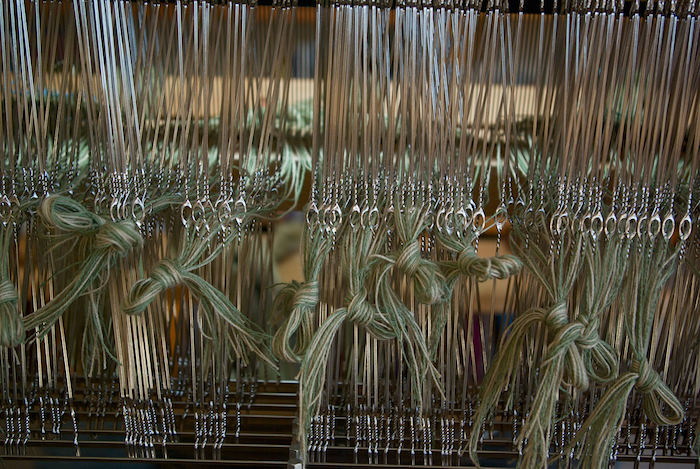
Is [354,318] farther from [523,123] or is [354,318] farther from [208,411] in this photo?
[523,123]

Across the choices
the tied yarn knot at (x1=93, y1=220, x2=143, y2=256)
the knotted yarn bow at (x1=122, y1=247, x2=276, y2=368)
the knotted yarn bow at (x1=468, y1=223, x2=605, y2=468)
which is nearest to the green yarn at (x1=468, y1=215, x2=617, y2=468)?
the knotted yarn bow at (x1=468, y1=223, x2=605, y2=468)

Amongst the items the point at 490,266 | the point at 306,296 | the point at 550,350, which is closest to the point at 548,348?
the point at 550,350

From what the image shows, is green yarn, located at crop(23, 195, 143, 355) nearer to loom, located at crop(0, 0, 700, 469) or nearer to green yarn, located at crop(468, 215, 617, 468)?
loom, located at crop(0, 0, 700, 469)

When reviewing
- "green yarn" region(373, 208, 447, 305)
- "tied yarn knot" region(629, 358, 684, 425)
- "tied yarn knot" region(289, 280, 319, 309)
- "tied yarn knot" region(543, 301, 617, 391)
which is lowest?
"tied yarn knot" region(629, 358, 684, 425)

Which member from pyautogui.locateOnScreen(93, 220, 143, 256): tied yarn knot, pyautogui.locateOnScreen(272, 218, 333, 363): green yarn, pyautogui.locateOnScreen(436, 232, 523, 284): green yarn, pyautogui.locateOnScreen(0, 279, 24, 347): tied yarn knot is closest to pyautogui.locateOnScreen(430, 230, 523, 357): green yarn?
pyautogui.locateOnScreen(436, 232, 523, 284): green yarn

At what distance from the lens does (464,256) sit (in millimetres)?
494

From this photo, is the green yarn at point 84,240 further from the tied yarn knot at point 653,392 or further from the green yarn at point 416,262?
the tied yarn knot at point 653,392

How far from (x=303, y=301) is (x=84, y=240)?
253mm

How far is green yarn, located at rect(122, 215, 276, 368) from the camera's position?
0.48m

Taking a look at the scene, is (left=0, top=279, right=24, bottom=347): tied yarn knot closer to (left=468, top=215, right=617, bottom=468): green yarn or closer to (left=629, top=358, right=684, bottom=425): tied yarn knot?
(left=468, top=215, right=617, bottom=468): green yarn

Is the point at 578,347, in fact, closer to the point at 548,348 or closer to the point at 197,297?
the point at 548,348

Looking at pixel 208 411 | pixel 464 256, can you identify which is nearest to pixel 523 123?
pixel 464 256

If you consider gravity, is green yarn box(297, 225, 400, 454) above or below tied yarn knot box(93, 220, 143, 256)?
below

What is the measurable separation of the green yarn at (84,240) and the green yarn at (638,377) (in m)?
0.50
